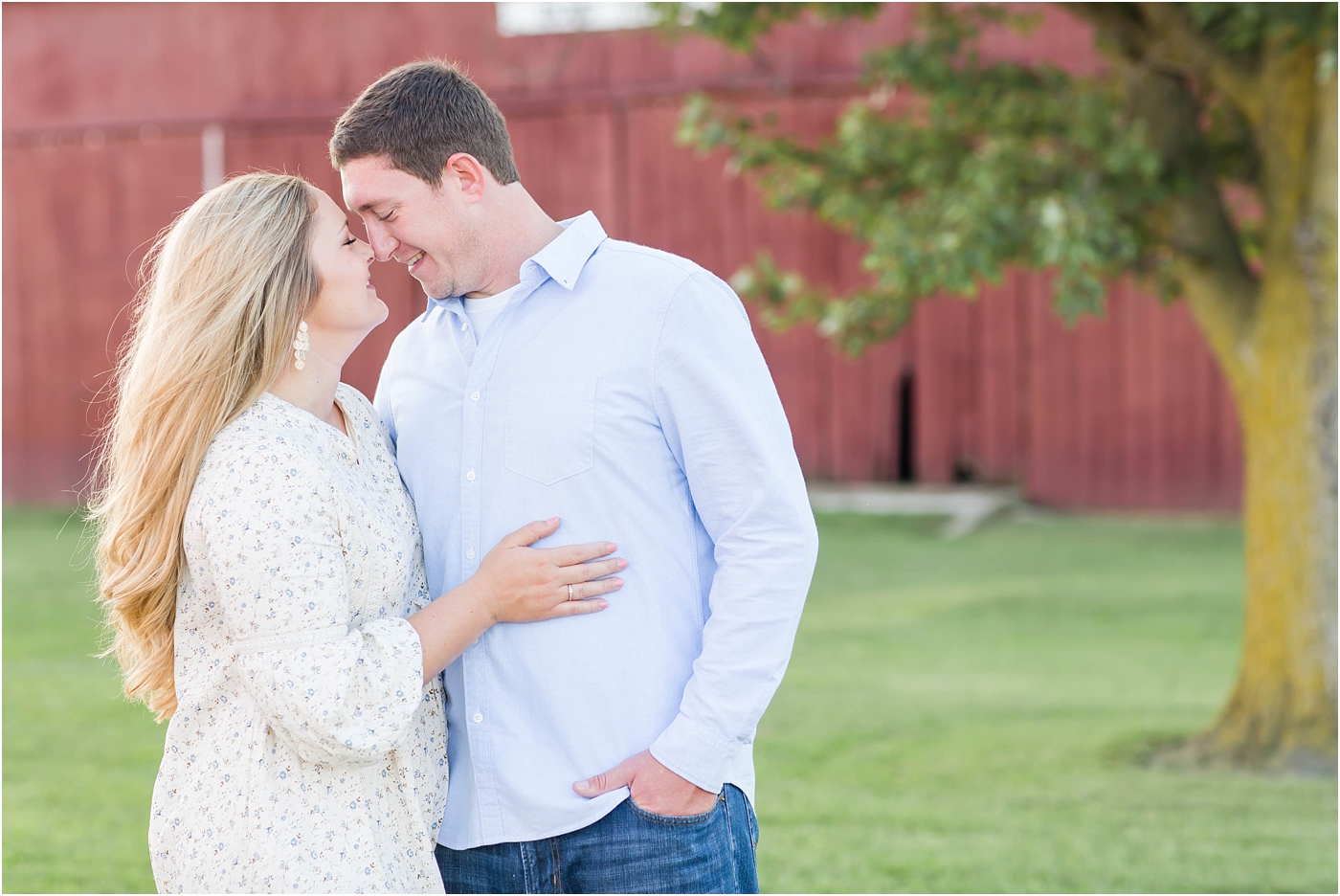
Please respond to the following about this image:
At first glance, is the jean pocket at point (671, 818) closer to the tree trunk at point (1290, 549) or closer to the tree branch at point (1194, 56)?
the tree trunk at point (1290, 549)

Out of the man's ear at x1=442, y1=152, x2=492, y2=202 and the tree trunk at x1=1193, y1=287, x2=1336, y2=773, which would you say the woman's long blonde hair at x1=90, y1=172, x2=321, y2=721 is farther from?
the tree trunk at x1=1193, y1=287, x2=1336, y2=773

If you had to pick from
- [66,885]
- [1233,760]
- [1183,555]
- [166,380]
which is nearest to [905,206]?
[1233,760]

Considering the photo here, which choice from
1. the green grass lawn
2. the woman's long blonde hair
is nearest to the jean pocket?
the woman's long blonde hair

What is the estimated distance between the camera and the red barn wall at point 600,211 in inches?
511

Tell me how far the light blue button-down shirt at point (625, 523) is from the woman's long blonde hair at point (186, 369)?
0.32 metres

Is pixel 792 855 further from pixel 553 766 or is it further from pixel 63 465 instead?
pixel 63 465

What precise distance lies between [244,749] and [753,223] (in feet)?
39.9

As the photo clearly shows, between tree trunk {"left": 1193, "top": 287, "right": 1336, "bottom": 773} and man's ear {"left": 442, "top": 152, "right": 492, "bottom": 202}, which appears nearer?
man's ear {"left": 442, "top": 152, "right": 492, "bottom": 202}

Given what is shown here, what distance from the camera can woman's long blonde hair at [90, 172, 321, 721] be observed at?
199 centimetres

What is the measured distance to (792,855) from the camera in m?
4.72

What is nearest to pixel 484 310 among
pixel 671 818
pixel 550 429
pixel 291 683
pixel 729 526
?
pixel 550 429

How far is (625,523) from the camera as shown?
83.5 inches

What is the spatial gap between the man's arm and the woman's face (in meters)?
0.48

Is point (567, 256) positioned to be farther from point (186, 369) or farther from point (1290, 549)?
point (1290, 549)
